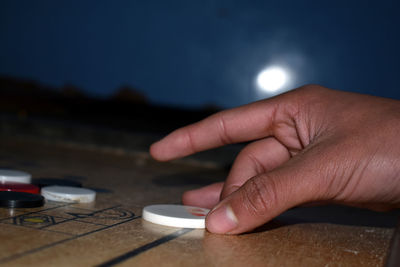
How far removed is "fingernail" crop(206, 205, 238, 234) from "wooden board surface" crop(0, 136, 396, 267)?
16 millimetres

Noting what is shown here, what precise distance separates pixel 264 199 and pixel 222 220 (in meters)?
0.10

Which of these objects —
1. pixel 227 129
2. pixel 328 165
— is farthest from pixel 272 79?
pixel 328 165

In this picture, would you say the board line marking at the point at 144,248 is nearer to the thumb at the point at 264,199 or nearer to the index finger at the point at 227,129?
the thumb at the point at 264,199

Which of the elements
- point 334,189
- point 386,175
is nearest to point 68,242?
point 334,189

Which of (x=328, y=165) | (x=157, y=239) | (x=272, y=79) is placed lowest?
(x=157, y=239)

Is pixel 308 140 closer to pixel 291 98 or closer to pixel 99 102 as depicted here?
pixel 291 98

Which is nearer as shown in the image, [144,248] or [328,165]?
[144,248]

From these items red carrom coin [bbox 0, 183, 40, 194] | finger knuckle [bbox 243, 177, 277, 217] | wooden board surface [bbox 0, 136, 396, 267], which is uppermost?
finger knuckle [bbox 243, 177, 277, 217]

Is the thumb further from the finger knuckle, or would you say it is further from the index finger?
the index finger

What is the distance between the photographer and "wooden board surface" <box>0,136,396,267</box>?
0.63 metres

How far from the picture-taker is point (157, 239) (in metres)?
0.76

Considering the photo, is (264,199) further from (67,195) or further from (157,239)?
(67,195)

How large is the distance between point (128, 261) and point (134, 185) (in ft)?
2.77

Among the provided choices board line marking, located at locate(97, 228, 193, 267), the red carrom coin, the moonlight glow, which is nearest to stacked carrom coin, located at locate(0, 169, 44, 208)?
the red carrom coin
